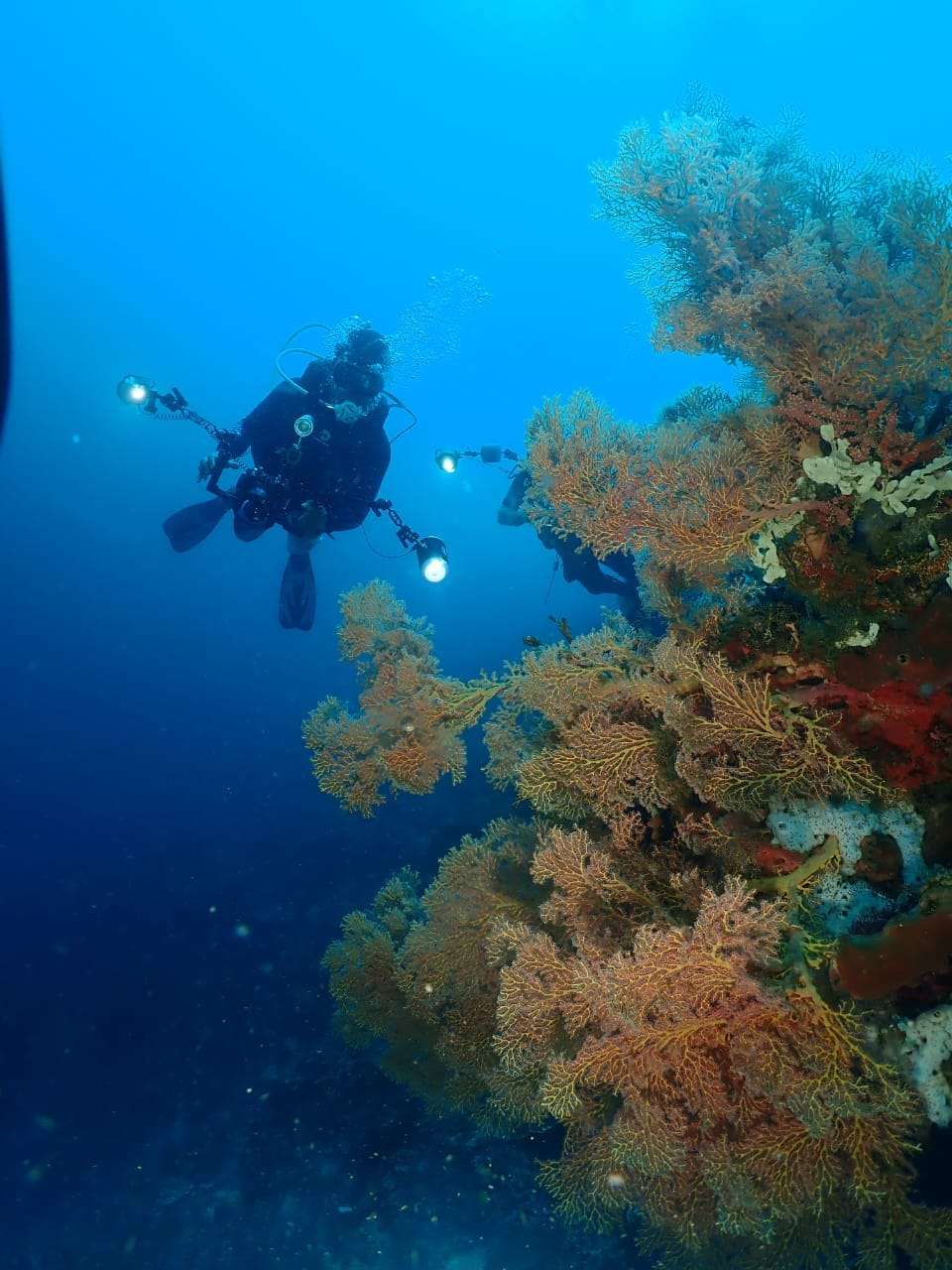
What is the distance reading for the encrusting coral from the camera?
2.83m

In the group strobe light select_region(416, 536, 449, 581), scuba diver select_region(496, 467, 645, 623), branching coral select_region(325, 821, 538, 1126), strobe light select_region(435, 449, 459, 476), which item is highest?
strobe light select_region(435, 449, 459, 476)

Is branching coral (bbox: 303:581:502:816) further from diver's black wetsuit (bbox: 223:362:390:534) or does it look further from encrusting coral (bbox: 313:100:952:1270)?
diver's black wetsuit (bbox: 223:362:390:534)

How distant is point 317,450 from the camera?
912cm

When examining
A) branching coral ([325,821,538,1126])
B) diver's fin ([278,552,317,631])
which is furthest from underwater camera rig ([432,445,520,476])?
branching coral ([325,821,538,1126])

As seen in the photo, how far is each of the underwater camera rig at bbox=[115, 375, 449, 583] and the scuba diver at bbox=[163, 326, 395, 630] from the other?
0.06ft

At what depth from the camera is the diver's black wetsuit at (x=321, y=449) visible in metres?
9.15

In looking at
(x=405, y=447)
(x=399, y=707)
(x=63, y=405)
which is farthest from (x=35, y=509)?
Result: (x=405, y=447)

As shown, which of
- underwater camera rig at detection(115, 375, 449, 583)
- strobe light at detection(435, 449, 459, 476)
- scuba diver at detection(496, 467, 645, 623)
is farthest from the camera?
strobe light at detection(435, 449, 459, 476)

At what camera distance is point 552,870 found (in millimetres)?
3574

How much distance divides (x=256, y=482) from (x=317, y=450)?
101cm

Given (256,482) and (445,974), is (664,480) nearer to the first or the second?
(445,974)

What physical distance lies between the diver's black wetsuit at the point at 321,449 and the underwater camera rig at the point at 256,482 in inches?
5.3

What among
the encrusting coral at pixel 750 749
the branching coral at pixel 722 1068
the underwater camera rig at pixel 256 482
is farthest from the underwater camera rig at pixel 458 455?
the branching coral at pixel 722 1068

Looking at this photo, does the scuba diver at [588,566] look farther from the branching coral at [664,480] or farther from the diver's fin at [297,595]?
the branching coral at [664,480]
